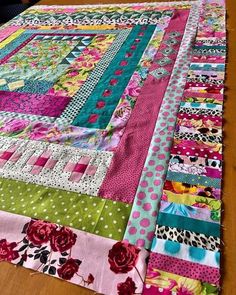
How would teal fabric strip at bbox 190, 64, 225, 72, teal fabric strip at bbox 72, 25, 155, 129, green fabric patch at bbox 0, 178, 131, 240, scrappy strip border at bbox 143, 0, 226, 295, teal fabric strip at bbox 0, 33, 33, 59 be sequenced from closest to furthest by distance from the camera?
scrappy strip border at bbox 143, 0, 226, 295, green fabric patch at bbox 0, 178, 131, 240, teal fabric strip at bbox 72, 25, 155, 129, teal fabric strip at bbox 190, 64, 225, 72, teal fabric strip at bbox 0, 33, 33, 59

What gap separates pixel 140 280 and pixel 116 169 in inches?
13.9

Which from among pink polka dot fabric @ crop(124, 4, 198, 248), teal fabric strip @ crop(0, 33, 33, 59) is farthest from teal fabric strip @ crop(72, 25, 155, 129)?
teal fabric strip @ crop(0, 33, 33, 59)

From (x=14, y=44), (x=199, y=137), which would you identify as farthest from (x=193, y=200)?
(x=14, y=44)

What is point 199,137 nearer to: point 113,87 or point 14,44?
point 113,87

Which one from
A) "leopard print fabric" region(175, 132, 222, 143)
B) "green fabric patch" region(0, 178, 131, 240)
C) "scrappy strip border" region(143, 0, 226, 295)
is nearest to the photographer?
"scrappy strip border" region(143, 0, 226, 295)

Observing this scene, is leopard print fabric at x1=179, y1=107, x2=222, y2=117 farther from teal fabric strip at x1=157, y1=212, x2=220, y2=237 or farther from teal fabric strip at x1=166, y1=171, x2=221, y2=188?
teal fabric strip at x1=157, y1=212, x2=220, y2=237

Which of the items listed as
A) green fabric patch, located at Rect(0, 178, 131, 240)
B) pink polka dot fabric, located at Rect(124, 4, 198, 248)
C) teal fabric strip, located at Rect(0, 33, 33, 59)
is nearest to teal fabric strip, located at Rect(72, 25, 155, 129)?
pink polka dot fabric, located at Rect(124, 4, 198, 248)

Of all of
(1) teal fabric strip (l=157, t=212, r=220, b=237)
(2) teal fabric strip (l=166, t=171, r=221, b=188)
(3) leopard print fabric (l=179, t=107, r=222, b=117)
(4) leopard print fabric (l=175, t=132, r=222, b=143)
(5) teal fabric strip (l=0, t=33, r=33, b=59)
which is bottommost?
(1) teal fabric strip (l=157, t=212, r=220, b=237)

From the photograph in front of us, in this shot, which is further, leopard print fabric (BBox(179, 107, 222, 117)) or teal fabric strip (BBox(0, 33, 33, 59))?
teal fabric strip (BBox(0, 33, 33, 59))

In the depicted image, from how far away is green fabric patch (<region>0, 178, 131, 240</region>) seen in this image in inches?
30.4

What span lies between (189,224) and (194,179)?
5.9 inches

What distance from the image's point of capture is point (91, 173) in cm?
92

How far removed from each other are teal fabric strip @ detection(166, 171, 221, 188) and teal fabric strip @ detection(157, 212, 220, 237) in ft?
0.41

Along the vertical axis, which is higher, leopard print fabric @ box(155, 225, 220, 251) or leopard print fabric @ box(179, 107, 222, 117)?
leopard print fabric @ box(179, 107, 222, 117)
